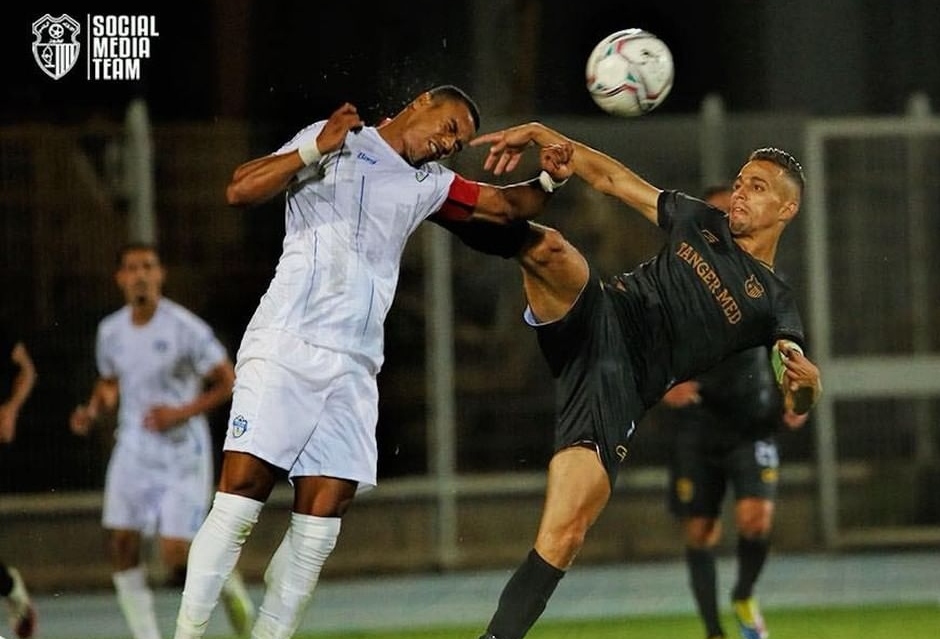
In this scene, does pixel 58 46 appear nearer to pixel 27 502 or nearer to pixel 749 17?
pixel 27 502

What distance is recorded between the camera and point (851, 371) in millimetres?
10016

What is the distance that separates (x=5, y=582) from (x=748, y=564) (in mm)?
2892

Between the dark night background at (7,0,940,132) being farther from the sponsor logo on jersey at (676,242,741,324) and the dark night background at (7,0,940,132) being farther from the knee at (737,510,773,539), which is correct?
the sponsor logo on jersey at (676,242,741,324)

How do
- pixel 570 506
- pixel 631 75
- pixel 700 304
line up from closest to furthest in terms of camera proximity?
1. pixel 570 506
2. pixel 700 304
3. pixel 631 75

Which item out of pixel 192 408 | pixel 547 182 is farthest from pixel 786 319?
pixel 192 408

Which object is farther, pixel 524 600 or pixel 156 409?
pixel 156 409

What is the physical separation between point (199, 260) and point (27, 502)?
5.10 feet

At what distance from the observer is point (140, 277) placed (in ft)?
25.2

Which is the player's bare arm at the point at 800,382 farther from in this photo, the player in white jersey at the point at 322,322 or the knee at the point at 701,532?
the knee at the point at 701,532

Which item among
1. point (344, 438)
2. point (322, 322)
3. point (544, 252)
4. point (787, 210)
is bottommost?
point (344, 438)

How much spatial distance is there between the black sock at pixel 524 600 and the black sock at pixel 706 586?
173 cm

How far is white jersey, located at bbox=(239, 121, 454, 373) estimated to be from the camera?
5.28 m

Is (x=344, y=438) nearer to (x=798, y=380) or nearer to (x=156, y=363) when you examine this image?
(x=798, y=380)

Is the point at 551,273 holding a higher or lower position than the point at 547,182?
lower
